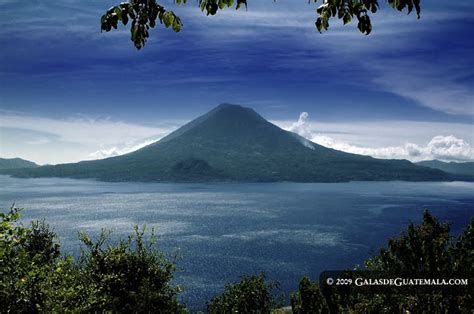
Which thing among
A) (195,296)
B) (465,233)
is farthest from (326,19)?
(195,296)

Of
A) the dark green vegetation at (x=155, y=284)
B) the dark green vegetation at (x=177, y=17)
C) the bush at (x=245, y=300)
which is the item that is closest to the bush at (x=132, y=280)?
the dark green vegetation at (x=155, y=284)

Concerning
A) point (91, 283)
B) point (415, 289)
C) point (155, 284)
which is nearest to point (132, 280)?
point (155, 284)

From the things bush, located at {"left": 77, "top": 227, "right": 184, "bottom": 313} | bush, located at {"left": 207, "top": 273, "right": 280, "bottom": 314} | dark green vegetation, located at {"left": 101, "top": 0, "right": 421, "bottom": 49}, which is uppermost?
dark green vegetation, located at {"left": 101, "top": 0, "right": 421, "bottom": 49}

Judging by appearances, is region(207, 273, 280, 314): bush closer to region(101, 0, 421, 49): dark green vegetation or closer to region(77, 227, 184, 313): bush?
region(77, 227, 184, 313): bush

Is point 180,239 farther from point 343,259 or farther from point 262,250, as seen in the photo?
point 343,259

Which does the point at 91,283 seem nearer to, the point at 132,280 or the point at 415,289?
the point at 132,280

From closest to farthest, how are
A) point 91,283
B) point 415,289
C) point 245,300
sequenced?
point 415,289 → point 91,283 → point 245,300

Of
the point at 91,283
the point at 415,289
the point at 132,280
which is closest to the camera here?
the point at 415,289

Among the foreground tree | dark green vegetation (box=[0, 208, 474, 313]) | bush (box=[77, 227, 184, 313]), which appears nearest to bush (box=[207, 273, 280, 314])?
the foreground tree

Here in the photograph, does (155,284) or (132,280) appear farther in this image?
(155,284)

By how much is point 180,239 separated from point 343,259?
7761 centimetres

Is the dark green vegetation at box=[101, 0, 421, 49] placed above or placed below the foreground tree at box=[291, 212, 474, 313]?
above

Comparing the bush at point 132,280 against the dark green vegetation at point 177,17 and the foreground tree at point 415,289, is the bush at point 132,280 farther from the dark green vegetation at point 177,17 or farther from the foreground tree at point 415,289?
the dark green vegetation at point 177,17

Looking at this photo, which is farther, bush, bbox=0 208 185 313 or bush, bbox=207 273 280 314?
bush, bbox=207 273 280 314
